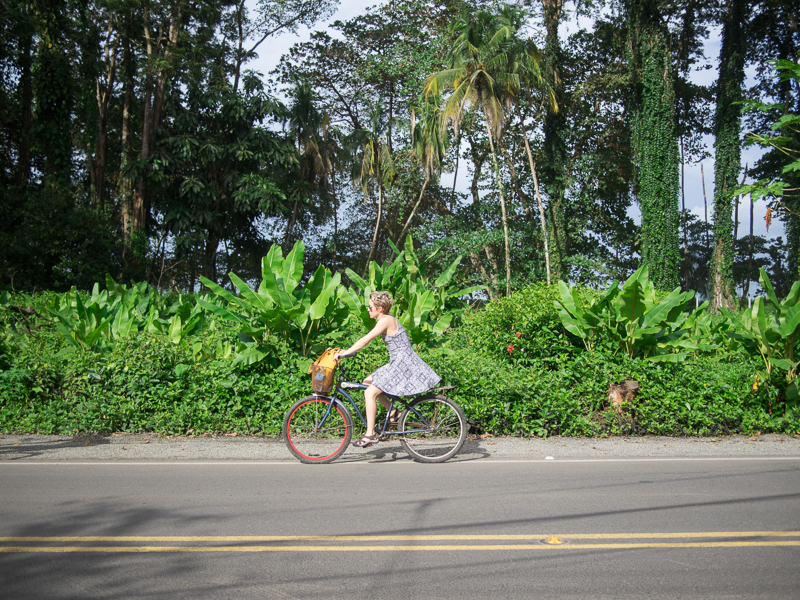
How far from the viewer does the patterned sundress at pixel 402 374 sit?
20.9 ft

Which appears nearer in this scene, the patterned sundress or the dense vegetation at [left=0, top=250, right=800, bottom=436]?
the patterned sundress

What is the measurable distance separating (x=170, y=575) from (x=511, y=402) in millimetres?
5210

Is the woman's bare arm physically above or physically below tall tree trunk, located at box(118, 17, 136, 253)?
below

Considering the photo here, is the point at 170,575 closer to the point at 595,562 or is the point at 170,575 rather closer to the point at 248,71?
the point at 595,562

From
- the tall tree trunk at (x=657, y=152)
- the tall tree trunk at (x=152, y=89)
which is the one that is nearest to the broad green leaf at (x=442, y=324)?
the tall tree trunk at (x=152, y=89)

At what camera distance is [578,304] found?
Result: 9.07 meters

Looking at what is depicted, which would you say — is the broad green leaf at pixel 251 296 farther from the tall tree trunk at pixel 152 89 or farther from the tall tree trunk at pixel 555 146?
the tall tree trunk at pixel 555 146

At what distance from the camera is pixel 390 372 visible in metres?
6.40

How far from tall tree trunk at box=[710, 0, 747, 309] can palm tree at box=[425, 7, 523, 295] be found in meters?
13.8

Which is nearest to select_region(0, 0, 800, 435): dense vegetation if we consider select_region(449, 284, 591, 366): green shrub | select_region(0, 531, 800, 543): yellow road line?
select_region(449, 284, 591, 366): green shrub

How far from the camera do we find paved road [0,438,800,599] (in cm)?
356

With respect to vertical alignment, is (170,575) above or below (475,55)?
below


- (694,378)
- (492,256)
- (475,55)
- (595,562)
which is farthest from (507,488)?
(492,256)

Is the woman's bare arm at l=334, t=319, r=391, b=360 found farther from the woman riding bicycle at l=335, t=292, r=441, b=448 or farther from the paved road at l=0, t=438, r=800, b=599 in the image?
the paved road at l=0, t=438, r=800, b=599
